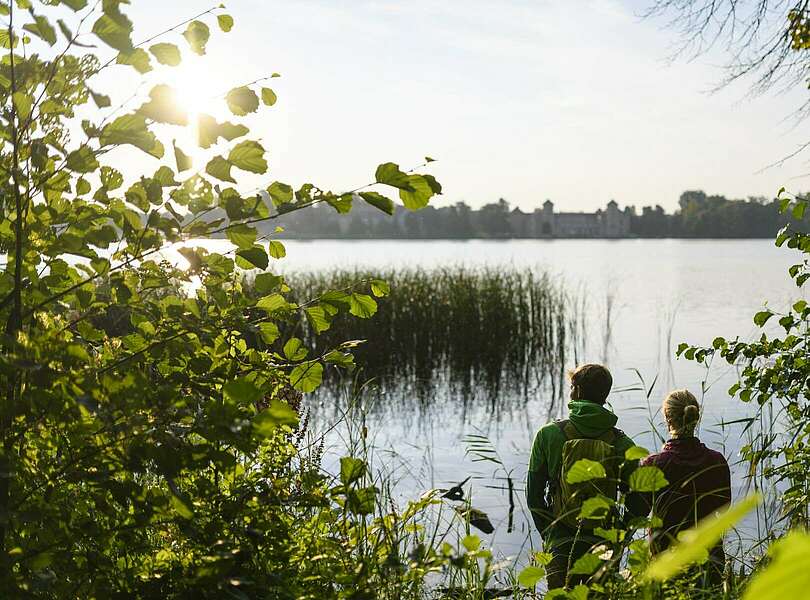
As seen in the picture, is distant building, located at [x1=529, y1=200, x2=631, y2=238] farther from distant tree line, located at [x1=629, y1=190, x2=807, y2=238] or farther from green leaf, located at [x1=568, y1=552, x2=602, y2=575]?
Result: green leaf, located at [x1=568, y1=552, x2=602, y2=575]

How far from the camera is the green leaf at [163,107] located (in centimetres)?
208

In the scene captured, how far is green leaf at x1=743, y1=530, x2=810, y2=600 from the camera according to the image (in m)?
0.31

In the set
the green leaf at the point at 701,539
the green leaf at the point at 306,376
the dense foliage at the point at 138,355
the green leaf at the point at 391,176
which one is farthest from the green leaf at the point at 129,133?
the green leaf at the point at 701,539

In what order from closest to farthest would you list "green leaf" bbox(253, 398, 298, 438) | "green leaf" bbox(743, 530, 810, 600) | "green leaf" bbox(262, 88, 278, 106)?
"green leaf" bbox(743, 530, 810, 600) < "green leaf" bbox(253, 398, 298, 438) < "green leaf" bbox(262, 88, 278, 106)

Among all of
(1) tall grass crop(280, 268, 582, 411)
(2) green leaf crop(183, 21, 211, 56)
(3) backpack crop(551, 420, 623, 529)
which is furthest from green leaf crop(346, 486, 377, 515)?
(1) tall grass crop(280, 268, 582, 411)

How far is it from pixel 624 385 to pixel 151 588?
1300 cm

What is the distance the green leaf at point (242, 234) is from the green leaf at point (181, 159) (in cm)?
20

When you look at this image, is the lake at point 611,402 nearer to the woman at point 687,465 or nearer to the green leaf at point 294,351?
the woman at point 687,465

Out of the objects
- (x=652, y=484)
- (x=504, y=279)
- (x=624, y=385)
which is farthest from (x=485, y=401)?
(x=652, y=484)

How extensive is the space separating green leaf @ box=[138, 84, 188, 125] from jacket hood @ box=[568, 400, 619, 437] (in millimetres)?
2858

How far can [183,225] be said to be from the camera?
2.34 meters

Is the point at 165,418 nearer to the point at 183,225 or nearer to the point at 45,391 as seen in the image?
the point at 45,391

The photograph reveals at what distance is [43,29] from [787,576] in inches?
89.3

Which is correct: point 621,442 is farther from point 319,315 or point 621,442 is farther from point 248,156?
point 248,156
